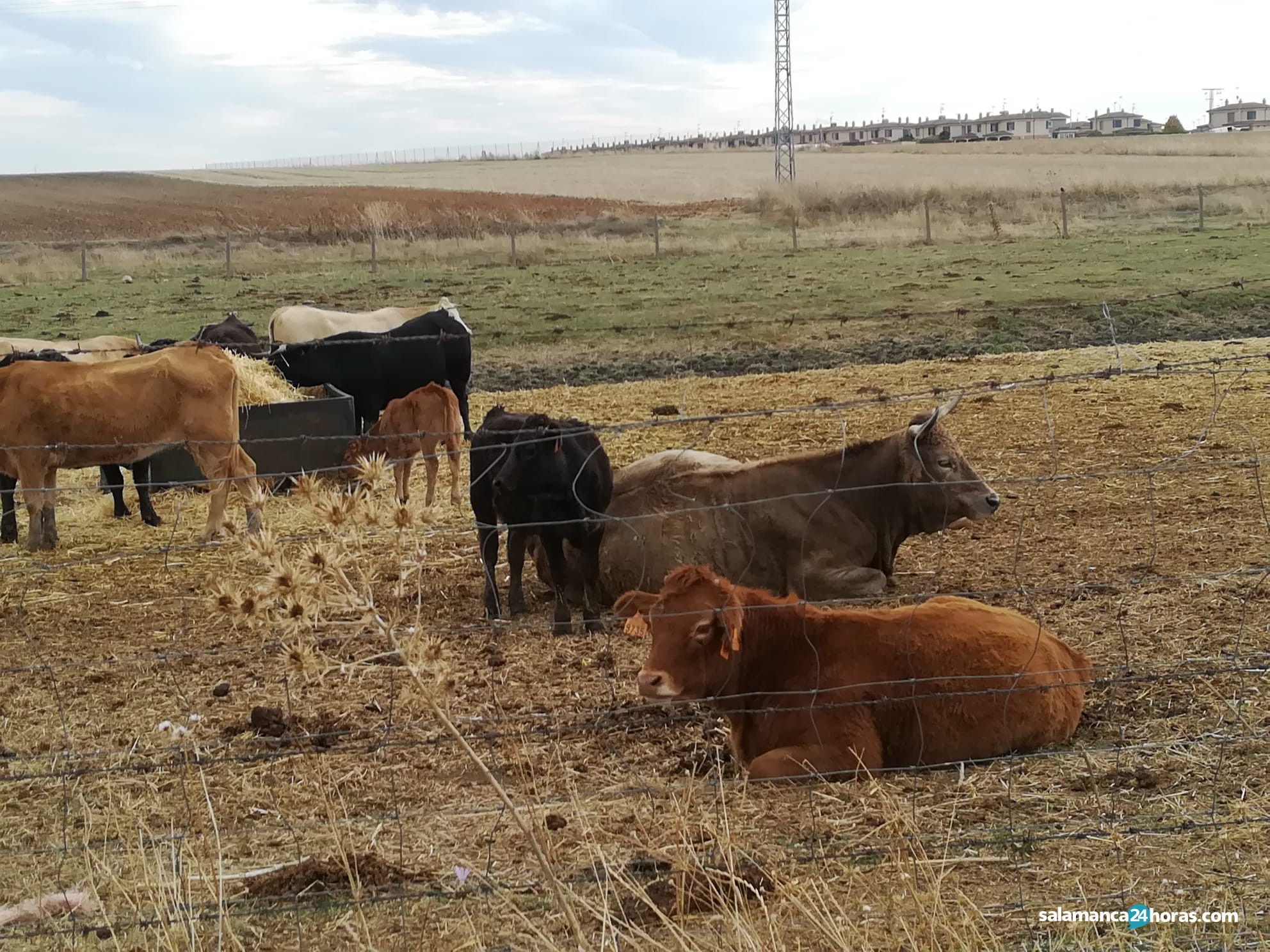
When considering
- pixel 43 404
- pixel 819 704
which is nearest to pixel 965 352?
pixel 43 404

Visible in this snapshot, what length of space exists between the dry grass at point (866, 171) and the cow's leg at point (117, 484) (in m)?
40.0

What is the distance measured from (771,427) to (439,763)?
7.19m

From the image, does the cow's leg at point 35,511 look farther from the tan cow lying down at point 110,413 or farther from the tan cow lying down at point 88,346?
the tan cow lying down at point 88,346

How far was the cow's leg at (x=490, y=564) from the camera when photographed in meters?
7.96

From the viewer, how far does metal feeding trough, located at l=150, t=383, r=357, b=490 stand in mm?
12102

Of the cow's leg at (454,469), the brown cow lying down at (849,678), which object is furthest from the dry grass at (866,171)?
the brown cow lying down at (849,678)

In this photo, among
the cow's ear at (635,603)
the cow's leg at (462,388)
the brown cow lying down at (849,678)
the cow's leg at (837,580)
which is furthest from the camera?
the cow's leg at (462,388)

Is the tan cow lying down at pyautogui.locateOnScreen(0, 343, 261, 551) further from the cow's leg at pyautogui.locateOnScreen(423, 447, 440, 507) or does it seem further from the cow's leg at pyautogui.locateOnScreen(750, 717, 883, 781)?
the cow's leg at pyautogui.locateOnScreen(750, 717, 883, 781)

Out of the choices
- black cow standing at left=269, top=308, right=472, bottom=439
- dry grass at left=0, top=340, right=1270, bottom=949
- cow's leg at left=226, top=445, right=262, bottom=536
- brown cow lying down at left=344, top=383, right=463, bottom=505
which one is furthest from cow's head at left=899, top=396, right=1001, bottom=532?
black cow standing at left=269, top=308, right=472, bottom=439

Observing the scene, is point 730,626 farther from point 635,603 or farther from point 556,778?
point 556,778

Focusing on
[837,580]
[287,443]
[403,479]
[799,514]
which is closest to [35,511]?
[287,443]

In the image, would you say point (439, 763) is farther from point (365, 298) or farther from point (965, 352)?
point (365, 298)

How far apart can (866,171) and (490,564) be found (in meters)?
68.9

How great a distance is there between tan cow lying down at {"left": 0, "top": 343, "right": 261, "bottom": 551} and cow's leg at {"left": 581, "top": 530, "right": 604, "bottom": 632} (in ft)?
11.3
